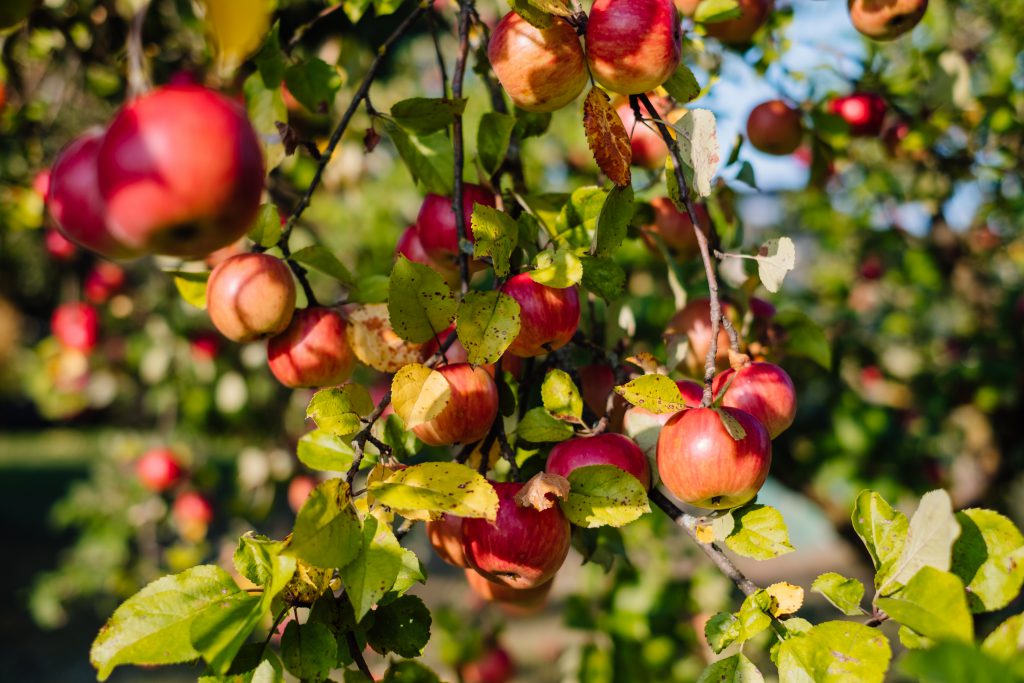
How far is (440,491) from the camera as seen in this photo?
0.67m

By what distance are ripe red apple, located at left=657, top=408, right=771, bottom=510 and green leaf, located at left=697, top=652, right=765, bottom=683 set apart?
0.15 m

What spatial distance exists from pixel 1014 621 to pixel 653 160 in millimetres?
862

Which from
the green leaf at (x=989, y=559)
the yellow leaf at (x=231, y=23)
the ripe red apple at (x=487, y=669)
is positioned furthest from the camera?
the ripe red apple at (x=487, y=669)

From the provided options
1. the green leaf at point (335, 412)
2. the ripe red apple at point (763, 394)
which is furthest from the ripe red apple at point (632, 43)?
the green leaf at point (335, 412)

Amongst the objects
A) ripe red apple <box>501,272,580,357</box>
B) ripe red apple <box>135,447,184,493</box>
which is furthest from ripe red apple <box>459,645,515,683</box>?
ripe red apple <box>501,272,580,357</box>

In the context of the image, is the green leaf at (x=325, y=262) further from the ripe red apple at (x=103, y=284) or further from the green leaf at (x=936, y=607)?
the ripe red apple at (x=103, y=284)

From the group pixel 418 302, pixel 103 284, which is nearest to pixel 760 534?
pixel 418 302

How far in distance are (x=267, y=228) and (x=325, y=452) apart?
29 centimetres

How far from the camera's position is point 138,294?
2797 mm

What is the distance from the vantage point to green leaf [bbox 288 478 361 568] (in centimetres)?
63

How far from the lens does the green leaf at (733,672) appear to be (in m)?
0.71

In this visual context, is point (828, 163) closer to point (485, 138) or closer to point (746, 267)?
point (746, 267)

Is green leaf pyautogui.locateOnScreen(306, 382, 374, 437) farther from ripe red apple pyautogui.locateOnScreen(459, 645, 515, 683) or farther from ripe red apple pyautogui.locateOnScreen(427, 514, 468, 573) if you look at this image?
ripe red apple pyautogui.locateOnScreen(459, 645, 515, 683)

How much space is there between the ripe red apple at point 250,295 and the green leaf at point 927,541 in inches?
27.7
